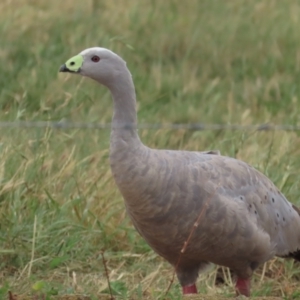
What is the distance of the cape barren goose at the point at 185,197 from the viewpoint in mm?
4996

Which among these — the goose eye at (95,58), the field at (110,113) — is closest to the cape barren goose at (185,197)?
the goose eye at (95,58)

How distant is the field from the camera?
6031mm

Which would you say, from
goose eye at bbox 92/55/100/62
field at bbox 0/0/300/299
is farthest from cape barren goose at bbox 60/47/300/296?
field at bbox 0/0/300/299

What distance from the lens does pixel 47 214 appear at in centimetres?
623

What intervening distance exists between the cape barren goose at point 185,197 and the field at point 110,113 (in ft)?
0.98

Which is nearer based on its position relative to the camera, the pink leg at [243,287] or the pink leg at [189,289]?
the pink leg at [189,289]

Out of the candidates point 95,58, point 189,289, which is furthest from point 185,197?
point 95,58

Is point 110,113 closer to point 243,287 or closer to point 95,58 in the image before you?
point 243,287

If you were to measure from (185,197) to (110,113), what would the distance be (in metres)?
3.58

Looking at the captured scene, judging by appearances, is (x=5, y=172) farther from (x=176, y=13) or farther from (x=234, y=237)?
(x=176, y=13)

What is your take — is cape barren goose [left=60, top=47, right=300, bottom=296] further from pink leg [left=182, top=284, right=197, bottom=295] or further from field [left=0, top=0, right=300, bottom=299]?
field [left=0, top=0, right=300, bottom=299]

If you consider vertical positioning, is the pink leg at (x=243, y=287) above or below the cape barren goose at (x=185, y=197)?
below

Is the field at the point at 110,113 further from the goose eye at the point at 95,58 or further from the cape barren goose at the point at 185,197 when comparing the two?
the goose eye at the point at 95,58

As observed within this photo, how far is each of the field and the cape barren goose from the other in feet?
0.98
